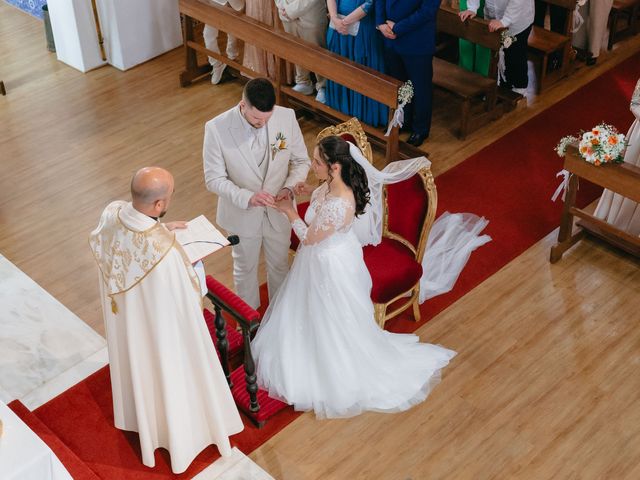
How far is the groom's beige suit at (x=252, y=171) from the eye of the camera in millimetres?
5121

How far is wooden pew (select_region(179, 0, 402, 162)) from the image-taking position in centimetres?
694

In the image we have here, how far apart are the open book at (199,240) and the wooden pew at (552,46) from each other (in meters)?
4.65

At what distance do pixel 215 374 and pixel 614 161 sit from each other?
9.90 feet

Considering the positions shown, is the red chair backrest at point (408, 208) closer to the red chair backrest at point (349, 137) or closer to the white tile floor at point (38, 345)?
the red chair backrest at point (349, 137)

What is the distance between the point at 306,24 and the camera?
25.3 ft

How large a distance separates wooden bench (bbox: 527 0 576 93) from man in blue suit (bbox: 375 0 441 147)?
1.40 m

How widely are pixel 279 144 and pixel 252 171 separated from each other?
215 millimetres

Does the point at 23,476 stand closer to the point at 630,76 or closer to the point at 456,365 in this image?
the point at 456,365

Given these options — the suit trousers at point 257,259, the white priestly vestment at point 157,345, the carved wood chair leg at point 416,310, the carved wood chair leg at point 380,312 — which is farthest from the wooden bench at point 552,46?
the white priestly vestment at point 157,345

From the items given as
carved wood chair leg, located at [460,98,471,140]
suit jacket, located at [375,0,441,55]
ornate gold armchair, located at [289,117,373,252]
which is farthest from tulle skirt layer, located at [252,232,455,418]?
carved wood chair leg, located at [460,98,471,140]

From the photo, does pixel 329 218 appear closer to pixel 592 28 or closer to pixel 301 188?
pixel 301 188

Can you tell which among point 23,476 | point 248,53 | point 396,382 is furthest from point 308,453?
point 248,53

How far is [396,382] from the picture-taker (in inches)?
209

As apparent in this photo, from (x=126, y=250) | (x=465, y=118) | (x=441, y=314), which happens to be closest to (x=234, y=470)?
(x=126, y=250)
